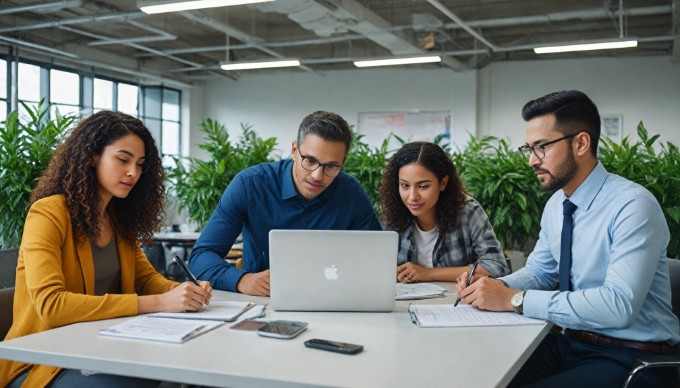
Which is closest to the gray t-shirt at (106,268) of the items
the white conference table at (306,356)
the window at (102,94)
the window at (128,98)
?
the white conference table at (306,356)

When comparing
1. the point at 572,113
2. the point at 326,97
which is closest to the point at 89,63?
the point at 326,97

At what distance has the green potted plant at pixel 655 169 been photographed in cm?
446

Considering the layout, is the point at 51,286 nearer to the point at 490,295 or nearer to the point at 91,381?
the point at 91,381

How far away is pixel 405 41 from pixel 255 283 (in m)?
7.81

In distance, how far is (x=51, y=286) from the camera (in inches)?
65.9

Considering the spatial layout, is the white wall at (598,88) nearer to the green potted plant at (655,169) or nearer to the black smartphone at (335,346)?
the green potted plant at (655,169)

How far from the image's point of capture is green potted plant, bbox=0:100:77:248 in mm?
3758

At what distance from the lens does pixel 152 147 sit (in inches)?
84.6

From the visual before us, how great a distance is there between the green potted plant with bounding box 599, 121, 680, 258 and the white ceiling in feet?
11.2

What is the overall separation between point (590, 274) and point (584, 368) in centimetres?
30

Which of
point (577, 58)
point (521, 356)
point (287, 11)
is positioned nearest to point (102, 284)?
point (521, 356)

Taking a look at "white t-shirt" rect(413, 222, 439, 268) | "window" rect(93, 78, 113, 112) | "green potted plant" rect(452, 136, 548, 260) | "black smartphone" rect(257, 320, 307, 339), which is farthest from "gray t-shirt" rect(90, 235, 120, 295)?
"window" rect(93, 78, 113, 112)

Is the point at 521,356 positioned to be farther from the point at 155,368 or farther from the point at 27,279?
the point at 27,279

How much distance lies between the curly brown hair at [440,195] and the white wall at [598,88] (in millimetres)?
8006
